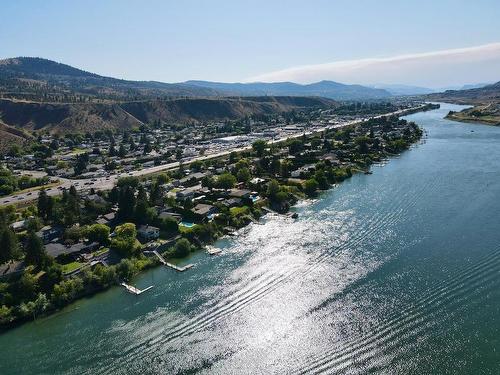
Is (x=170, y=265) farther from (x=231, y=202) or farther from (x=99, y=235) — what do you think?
(x=231, y=202)

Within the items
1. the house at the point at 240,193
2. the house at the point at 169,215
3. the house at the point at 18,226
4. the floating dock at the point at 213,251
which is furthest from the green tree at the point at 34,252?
the house at the point at 240,193

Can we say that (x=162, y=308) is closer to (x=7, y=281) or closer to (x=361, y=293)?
(x=7, y=281)

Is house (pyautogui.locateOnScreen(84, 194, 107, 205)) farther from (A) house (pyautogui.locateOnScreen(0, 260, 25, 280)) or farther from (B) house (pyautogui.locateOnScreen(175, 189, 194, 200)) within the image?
(A) house (pyautogui.locateOnScreen(0, 260, 25, 280))

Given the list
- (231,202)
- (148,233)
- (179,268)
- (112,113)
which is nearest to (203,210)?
(231,202)

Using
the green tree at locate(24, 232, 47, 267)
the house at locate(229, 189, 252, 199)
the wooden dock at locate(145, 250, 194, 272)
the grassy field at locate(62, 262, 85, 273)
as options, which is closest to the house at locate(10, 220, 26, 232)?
the green tree at locate(24, 232, 47, 267)

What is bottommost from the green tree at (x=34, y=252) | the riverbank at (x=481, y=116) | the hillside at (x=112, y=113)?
the riverbank at (x=481, y=116)

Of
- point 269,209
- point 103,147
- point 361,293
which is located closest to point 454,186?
point 269,209

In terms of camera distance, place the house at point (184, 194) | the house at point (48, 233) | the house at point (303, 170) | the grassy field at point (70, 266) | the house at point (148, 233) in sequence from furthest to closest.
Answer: the house at point (303, 170), the house at point (184, 194), the house at point (148, 233), the house at point (48, 233), the grassy field at point (70, 266)

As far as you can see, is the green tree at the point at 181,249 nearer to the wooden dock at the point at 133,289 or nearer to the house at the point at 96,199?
the wooden dock at the point at 133,289
